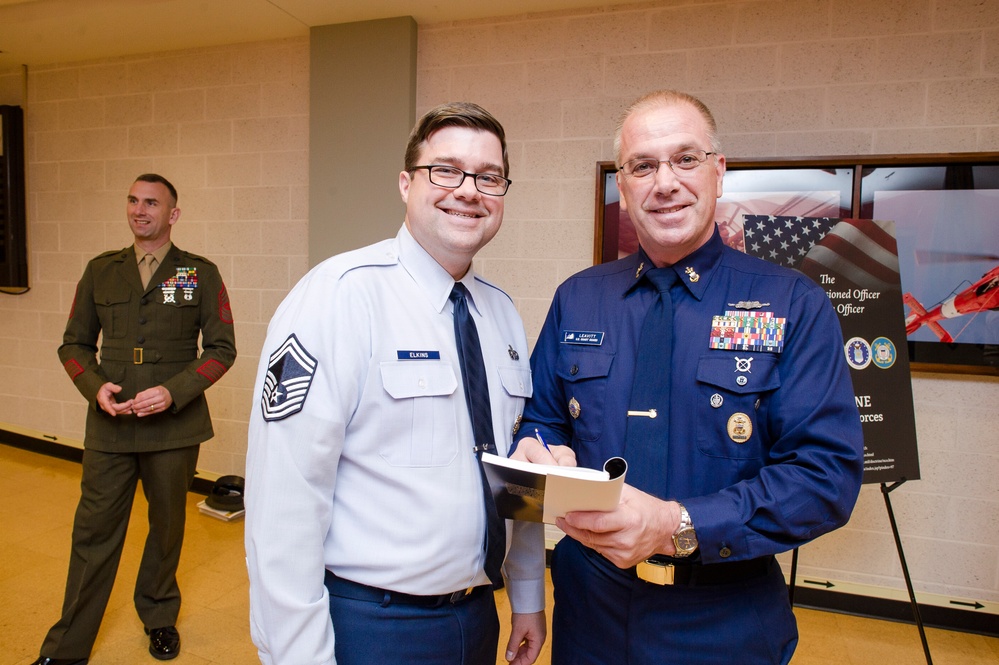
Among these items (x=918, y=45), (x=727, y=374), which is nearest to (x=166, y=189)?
(x=727, y=374)

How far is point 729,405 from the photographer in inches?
47.8

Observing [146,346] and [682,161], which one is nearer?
[682,161]

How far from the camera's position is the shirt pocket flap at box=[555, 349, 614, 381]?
4.46 ft

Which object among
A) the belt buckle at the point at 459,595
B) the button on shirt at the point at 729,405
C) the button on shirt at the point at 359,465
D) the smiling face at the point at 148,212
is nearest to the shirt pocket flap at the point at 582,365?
the button on shirt at the point at 729,405

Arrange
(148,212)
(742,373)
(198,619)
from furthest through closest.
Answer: (198,619) → (148,212) → (742,373)

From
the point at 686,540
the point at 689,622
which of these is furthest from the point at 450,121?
the point at 689,622

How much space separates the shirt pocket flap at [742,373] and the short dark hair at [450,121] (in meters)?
0.68

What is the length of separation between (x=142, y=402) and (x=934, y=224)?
3.49m

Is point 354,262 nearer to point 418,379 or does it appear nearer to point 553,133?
point 418,379

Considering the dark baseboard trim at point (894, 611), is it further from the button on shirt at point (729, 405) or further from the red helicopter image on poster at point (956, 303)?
the button on shirt at point (729, 405)

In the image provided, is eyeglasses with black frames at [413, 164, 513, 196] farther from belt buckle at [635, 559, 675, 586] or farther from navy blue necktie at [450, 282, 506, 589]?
belt buckle at [635, 559, 675, 586]

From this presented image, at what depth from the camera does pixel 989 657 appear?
8.65 feet

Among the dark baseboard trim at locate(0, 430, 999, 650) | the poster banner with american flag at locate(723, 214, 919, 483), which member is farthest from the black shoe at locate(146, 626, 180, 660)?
the dark baseboard trim at locate(0, 430, 999, 650)

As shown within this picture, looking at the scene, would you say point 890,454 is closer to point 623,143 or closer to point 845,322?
point 845,322
